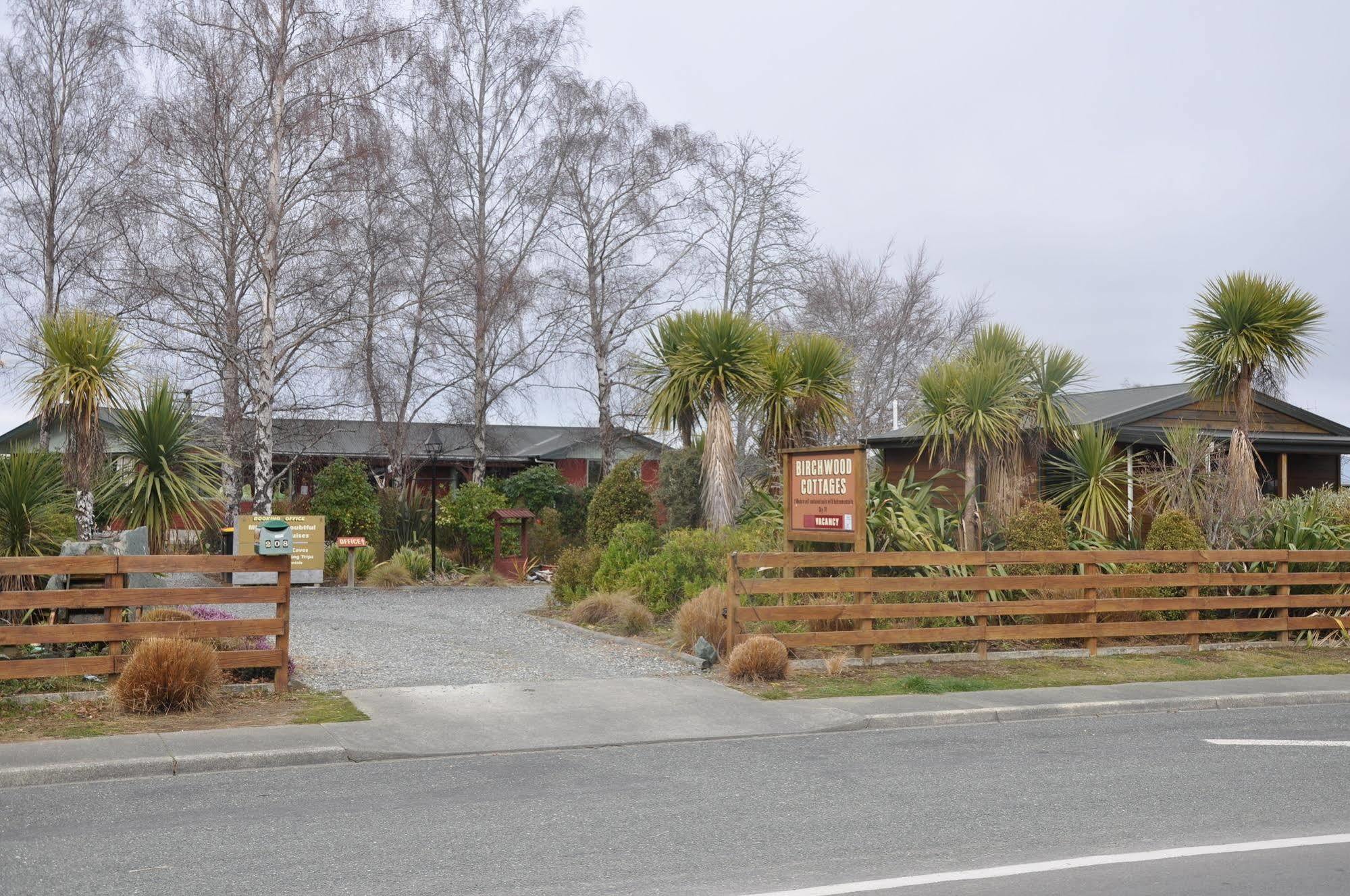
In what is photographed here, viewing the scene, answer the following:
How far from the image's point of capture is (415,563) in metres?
24.2

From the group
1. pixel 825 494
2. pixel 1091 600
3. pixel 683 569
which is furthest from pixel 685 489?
pixel 1091 600

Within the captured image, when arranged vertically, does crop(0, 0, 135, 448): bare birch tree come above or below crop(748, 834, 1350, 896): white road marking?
above

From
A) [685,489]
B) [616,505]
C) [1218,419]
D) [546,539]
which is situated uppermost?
[1218,419]

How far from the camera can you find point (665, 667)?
12742 mm

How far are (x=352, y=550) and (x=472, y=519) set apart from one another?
429 centimetres

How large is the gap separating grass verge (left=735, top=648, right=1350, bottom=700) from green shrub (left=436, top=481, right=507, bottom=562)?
15417 millimetres

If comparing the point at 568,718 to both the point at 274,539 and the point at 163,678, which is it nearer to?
the point at 274,539

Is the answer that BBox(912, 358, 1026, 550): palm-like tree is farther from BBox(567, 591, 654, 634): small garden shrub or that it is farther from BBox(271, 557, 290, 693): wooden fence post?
BBox(271, 557, 290, 693): wooden fence post

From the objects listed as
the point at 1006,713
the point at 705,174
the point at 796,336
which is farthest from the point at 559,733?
the point at 705,174

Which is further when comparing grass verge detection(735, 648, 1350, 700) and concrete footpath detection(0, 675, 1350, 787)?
grass verge detection(735, 648, 1350, 700)

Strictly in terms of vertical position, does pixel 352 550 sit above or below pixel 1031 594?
above

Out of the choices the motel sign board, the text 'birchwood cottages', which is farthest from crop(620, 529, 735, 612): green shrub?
the text 'birchwood cottages'

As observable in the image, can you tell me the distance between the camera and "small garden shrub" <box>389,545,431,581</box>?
23891 mm

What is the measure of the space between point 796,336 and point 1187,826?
12.6 m
